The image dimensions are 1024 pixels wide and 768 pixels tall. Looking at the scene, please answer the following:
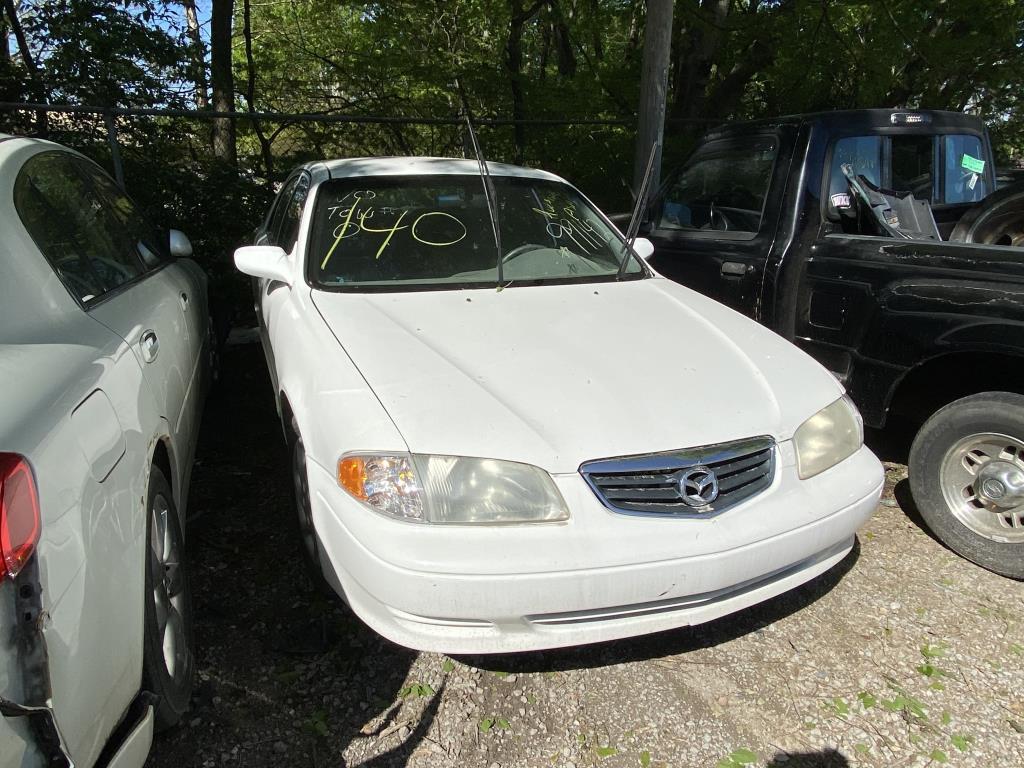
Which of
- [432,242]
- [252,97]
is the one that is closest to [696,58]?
[252,97]

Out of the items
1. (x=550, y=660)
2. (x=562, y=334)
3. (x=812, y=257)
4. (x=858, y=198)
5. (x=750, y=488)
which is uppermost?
(x=858, y=198)

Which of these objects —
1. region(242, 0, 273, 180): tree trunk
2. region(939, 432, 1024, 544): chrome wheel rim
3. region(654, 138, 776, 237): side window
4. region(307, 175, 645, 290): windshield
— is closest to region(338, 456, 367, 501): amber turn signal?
region(307, 175, 645, 290): windshield

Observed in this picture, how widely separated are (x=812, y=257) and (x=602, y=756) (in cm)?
259

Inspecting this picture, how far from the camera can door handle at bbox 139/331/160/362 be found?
2395mm

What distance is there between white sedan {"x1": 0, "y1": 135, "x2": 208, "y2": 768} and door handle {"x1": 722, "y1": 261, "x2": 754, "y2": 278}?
9.23ft

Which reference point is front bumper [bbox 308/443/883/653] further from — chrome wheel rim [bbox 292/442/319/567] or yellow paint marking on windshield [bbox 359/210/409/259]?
yellow paint marking on windshield [bbox 359/210/409/259]

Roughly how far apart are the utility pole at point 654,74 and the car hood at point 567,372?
3.69 meters

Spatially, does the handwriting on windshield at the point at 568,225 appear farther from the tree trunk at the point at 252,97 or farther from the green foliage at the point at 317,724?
the tree trunk at the point at 252,97

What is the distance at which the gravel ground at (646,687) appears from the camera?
7.21 feet

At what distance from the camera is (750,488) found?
229 cm

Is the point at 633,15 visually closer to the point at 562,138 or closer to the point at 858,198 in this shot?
the point at 562,138

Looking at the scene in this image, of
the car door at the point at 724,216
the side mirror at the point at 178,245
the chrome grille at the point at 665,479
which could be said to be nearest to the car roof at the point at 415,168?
the side mirror at the point at 178,245

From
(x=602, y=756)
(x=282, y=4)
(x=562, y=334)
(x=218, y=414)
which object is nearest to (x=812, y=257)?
(x=562, y=334)

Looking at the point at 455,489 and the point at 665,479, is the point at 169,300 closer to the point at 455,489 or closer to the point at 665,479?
the point at 455,489
